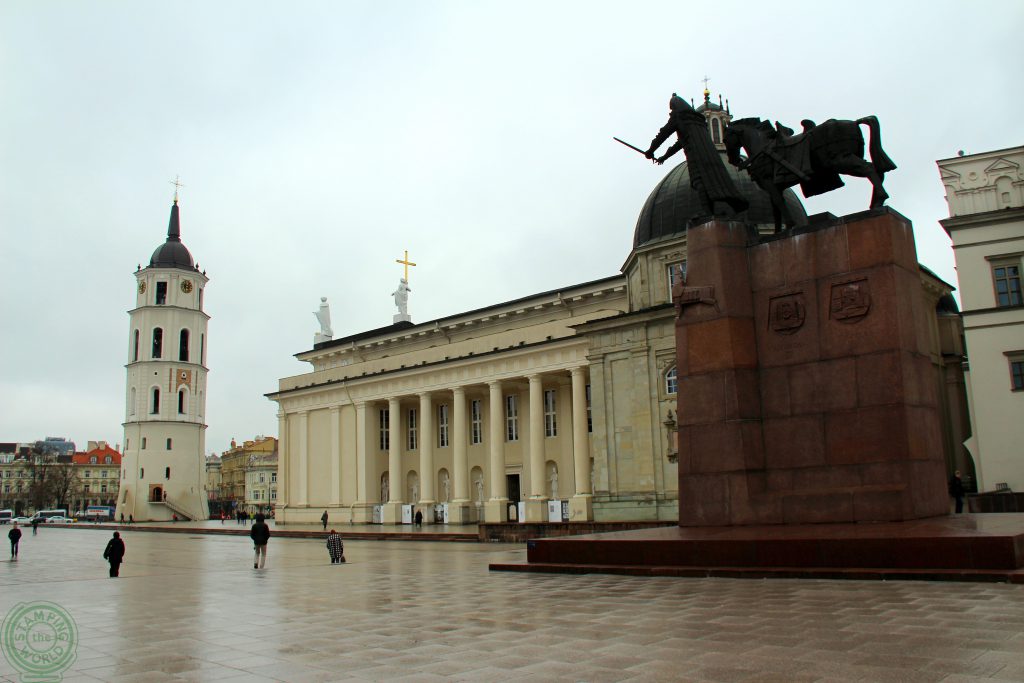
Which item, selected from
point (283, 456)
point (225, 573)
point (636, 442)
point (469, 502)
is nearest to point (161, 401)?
point (283, 456)

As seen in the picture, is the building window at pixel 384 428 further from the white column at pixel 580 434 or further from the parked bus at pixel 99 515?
the parked bus at pixel 99 515

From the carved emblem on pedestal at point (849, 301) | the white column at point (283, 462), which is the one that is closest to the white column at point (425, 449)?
the white column at point (283, 462)

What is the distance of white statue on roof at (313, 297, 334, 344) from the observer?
79062 mm

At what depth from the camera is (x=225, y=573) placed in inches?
858

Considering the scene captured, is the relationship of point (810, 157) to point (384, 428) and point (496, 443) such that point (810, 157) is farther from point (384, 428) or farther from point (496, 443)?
point (384, 428)

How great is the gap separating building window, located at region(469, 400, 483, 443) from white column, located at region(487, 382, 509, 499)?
17.5 ft

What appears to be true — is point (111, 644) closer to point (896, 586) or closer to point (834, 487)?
point (896, 586)

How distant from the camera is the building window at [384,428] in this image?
64.4m

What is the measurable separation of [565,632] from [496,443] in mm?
43517

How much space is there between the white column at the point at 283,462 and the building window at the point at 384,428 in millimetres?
9201

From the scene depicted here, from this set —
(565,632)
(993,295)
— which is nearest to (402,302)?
(993,295)

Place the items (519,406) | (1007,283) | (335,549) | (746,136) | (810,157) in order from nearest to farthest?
(810,157) < (746,136) < (335,549) < (1007,283) < (519,406)

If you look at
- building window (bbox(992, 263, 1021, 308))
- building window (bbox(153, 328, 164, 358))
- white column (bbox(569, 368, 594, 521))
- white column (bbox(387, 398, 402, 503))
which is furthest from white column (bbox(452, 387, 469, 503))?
building window (bbox(153, 328, 164, 358))

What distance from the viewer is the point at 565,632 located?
928 cm
